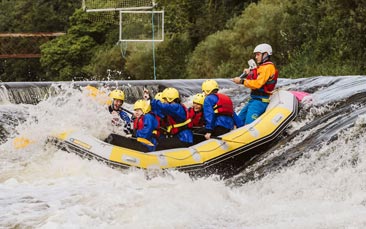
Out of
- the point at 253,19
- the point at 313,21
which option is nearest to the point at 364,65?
the point at 313,21

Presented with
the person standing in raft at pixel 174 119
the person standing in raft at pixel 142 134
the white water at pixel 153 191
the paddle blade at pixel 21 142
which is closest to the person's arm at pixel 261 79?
the white water at pixel 153 191

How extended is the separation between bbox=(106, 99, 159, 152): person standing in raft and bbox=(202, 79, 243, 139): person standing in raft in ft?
2.41

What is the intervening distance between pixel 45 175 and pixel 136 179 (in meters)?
1.22

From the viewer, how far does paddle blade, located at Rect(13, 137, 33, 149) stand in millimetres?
9781

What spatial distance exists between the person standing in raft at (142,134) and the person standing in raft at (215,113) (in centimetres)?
74

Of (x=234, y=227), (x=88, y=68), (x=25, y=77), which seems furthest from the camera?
(x=25, y=77)

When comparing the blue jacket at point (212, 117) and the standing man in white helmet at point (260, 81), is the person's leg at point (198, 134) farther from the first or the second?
the standing man in white helmet at point (260, 81)

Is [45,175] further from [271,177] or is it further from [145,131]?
[271,177]

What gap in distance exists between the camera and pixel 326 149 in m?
8.98

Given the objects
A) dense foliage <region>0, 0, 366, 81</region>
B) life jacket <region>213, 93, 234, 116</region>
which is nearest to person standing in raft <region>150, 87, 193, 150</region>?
life jacket <region>213, 93, 234, 116</region>

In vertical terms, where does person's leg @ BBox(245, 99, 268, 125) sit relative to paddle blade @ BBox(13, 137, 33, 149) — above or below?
above

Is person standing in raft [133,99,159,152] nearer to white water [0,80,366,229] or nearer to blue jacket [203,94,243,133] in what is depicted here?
white water [0,80,366,229]

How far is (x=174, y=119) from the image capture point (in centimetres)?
1018

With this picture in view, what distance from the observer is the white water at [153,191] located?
690 centimetres
